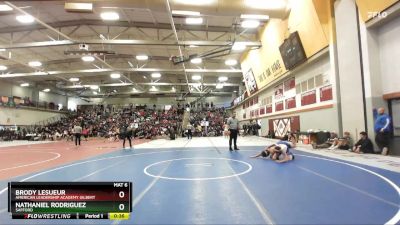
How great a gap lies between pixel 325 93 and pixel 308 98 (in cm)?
203

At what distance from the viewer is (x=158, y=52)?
23953 millimetres

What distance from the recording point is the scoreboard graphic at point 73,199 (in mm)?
2439

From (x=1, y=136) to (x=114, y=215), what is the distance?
35706mm

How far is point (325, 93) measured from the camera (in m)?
13.0

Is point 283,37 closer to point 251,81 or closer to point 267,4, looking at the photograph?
point 267,4

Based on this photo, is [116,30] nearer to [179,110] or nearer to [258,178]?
[258,178]

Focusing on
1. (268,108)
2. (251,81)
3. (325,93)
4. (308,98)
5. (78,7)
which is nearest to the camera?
(78,7)

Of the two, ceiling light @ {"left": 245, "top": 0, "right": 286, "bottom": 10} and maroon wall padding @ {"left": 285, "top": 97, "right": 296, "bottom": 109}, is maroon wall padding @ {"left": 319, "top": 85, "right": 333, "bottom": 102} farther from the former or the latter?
ceiling light @ {"left": 245, "top": 0, "right": 286, "bottom": 10}

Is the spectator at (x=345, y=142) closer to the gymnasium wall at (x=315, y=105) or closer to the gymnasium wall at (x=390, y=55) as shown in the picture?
the gymnasium wall at (x=315, y=105)

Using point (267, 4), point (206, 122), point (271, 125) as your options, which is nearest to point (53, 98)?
point (206, 122)

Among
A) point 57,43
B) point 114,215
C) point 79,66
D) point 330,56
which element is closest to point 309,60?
point 330,56

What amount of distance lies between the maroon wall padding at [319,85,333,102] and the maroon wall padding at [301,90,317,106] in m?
0.74

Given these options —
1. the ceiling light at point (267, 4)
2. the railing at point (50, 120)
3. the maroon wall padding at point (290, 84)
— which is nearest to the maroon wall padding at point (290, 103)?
the maroon wall padding at point (290, 84)

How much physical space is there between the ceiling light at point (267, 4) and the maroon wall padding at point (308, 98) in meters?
5.05
